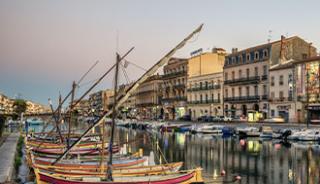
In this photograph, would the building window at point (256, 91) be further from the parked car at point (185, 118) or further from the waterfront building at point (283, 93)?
the parked car at point (185, 118)

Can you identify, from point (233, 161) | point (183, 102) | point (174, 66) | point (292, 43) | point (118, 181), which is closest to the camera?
point (118, 181)

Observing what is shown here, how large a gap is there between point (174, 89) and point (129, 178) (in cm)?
9445

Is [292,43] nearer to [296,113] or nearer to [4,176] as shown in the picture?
[296,113]

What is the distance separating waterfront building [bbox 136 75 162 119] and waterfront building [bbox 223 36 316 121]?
40569 millimetres

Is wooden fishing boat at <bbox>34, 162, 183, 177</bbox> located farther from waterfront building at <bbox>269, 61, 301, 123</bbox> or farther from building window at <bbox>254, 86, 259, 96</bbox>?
building window at <bbox>254, 86, 259, 96</bbox>

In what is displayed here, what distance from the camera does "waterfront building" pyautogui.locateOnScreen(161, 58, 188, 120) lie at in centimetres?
10762

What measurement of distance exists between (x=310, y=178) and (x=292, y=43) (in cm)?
5531

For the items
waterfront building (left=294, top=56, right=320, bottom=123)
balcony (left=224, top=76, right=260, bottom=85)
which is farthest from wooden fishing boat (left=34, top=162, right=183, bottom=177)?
balcony (left=224, top=76, right=260, bottom=85)

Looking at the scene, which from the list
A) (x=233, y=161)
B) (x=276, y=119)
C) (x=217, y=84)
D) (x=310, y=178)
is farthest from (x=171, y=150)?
(x=217, y=84)

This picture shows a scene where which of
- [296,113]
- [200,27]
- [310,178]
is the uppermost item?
[200,27]

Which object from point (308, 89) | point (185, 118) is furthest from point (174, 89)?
point (308, 89)

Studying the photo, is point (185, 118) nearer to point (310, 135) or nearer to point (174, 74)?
point (174, 74)

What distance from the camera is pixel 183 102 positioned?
352ft

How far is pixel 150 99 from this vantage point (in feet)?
436
